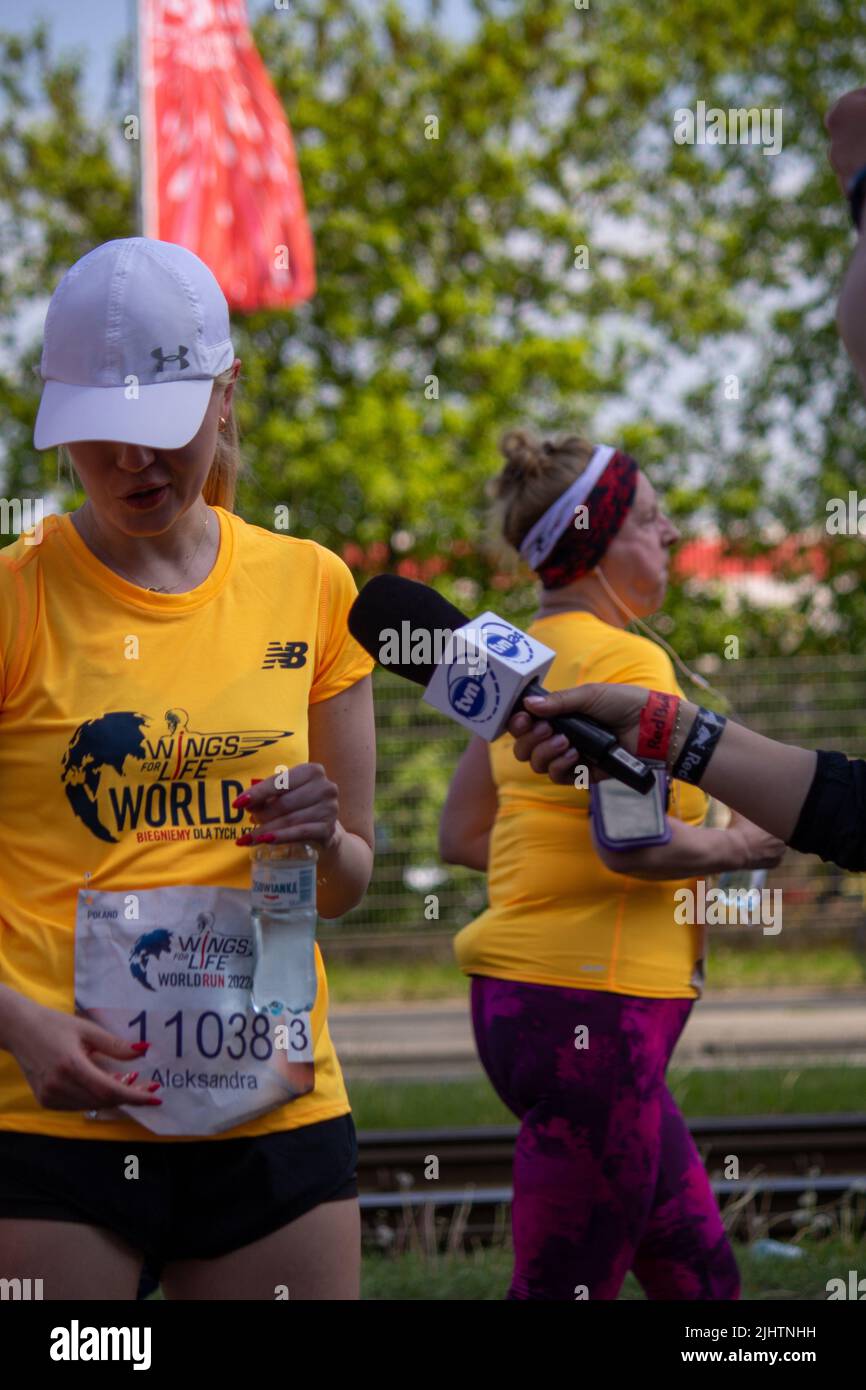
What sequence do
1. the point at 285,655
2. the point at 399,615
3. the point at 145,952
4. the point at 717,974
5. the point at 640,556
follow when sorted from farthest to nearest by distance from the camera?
the point at 717,974 → the point at 640,556 → the point at 399,615 → the point at 285,655 → the point at 145,952

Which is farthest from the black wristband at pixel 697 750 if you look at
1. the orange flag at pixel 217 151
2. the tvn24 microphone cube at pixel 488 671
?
the orange flag at pixel 217 151

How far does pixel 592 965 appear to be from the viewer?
3383 mm

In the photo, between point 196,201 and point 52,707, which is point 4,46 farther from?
point 52,707

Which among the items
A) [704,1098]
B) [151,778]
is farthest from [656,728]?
[704,1098]

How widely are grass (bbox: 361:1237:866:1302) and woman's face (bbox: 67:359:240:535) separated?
2.86 m

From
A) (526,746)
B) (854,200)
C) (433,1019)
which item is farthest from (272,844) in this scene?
(433,1019)

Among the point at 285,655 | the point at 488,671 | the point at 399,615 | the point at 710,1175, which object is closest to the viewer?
the point at 285,655

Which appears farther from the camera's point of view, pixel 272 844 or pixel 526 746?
pixel 526 746

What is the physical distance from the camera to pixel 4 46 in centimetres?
2150

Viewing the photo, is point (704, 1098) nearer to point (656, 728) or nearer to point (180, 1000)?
point (656, 728)

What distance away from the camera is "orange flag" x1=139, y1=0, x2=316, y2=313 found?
11.1m

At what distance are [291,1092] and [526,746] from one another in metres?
0.67

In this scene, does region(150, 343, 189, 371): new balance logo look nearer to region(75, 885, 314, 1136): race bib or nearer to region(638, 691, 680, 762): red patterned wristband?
region(75, 885, 314, 1136): race bib

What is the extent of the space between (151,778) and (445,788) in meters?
10.7
